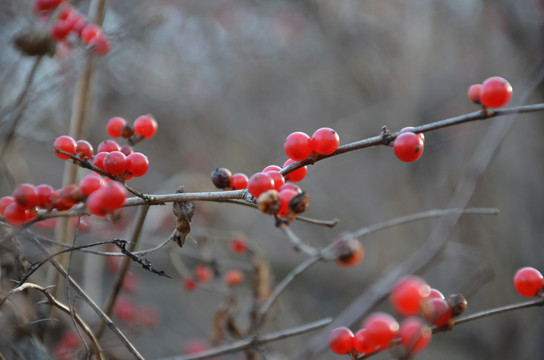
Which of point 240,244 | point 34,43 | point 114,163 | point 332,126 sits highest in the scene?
point 332,126

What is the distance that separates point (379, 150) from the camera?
3.57 m

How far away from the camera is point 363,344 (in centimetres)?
83

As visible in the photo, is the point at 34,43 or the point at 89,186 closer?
the point at 89,186

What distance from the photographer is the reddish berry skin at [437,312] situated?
0.80m

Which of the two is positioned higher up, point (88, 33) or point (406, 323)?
point (88, 33)

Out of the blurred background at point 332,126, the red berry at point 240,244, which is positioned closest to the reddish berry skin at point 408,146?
the red berry at point 240,244

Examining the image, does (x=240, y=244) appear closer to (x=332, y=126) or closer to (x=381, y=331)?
(x=381, y=331)

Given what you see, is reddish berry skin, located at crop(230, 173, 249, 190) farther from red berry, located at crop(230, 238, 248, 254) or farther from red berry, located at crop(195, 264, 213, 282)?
red berry, located at crop(195, 264, 213, 282)

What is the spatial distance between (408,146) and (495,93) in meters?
0.19

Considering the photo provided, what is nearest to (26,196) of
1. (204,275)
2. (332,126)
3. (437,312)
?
(437,312)

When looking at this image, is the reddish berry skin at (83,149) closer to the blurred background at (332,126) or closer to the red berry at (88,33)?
the red berry at (88,33)

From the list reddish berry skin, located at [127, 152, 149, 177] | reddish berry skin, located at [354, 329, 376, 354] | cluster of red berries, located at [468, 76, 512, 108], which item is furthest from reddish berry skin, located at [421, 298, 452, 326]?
reddish berry skin, located at [127, 152, 149, 177]

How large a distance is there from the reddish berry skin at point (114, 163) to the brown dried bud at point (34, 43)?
71 cm

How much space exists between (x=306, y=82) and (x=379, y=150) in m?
1.14
